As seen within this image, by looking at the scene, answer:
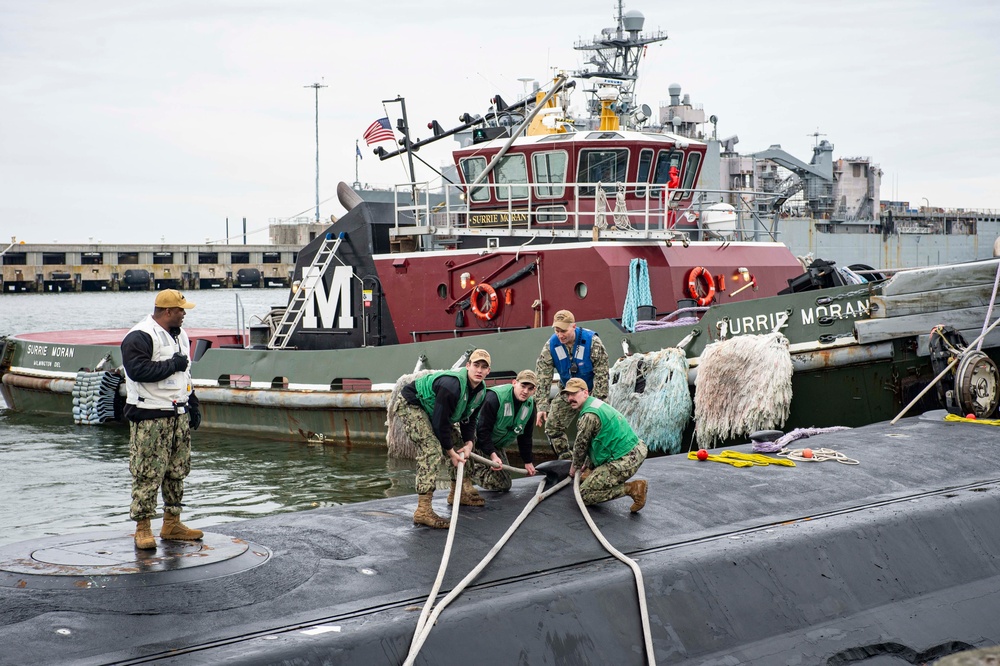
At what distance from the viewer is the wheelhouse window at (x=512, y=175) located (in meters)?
17.4

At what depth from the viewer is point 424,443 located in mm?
7234

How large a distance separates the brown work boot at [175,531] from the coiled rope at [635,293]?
9387mm

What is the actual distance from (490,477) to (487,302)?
8.77 metres

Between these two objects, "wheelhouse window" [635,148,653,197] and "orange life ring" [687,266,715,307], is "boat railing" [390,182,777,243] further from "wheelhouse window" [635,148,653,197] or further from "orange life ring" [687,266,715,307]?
"orange life ring" [687,266,715,307]

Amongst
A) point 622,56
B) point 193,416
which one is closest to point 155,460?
point 193,416

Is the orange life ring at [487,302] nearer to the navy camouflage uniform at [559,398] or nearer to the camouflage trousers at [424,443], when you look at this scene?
the navy camouflage uniform at [559,398]

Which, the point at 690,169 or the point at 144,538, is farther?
the point at 690,169

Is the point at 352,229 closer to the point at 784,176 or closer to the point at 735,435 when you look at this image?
the point at 735,435

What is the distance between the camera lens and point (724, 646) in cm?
614

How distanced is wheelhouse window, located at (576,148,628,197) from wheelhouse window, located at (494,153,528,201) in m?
0.97

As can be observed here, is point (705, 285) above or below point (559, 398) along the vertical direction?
above

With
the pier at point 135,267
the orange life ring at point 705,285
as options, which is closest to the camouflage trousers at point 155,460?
the orange life ring at point 705,285

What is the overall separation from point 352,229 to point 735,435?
817 centimetres

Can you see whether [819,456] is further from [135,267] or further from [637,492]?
[135,267]
